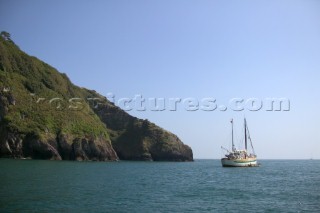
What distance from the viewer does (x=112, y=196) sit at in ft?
127

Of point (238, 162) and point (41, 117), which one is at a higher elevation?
point (41, 117)

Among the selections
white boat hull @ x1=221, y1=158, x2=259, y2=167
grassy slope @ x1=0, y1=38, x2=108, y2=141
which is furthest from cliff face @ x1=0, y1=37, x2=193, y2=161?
white boat hull @ x1=221, y1=158, x2=259, y2=167

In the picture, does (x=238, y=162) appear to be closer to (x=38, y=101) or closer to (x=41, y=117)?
(x=41, y=117)

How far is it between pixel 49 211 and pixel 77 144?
366ft

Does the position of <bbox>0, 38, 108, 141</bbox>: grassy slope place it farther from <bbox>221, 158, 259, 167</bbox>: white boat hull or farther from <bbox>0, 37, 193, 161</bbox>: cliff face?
<bbox>221, 158, 259, 167</bbox>: white boat hull

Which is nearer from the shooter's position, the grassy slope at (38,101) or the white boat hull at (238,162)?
the white boat hull at (238,162)

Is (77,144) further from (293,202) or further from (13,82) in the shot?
(293,202)

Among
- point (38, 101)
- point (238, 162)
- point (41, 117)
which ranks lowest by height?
point (238, 162)

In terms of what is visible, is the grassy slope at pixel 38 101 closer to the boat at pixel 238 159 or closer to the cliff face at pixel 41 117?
the cliff face at pixel 41 117

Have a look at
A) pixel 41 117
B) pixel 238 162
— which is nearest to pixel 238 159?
pixel 238 162

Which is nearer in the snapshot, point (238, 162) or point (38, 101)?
point (238, 162)

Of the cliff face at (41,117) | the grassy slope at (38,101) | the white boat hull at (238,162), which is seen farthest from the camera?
the grassy slope at (38,101)

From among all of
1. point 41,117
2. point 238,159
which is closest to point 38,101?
point 41,117

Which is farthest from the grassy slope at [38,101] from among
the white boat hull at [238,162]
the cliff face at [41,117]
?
the white boat hull at [238,162]
